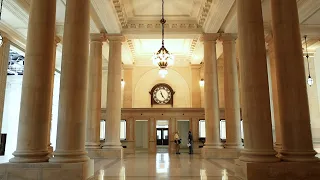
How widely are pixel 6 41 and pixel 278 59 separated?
45.6 feet

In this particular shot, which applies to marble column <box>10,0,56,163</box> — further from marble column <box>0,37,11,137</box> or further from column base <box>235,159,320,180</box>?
marble column <box>0,37,11,137</box>

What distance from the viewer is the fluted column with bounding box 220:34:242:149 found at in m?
13.7

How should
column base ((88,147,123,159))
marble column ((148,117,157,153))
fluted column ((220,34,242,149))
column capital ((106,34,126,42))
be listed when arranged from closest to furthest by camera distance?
1. column base ((88,147,123,159))
2. fluted column ((220,34,242,149))
3. column capital ((106,34,126,42))
4. marble column ((148,117,157,153))

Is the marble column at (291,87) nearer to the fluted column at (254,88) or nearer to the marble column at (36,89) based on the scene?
the fluted column at (254,88)

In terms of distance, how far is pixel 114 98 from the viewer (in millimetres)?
14453

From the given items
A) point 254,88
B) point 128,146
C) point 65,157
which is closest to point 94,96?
point 128,146

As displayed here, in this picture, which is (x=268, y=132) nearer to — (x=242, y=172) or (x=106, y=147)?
(x=242, y=172)

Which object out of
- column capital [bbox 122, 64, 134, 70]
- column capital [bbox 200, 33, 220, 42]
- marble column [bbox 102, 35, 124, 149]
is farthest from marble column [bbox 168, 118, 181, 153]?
column capital [bbox 200, 33, 220, 42]

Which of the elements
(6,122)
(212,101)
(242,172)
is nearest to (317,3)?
(212,101)

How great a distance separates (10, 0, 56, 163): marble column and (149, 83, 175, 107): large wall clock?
53.3ft

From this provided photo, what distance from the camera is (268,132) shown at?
654cm

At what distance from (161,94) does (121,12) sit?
435 inches

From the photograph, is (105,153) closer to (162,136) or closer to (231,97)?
(231,97)

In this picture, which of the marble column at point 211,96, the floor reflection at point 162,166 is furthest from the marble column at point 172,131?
the floor reflection at point 162,166
